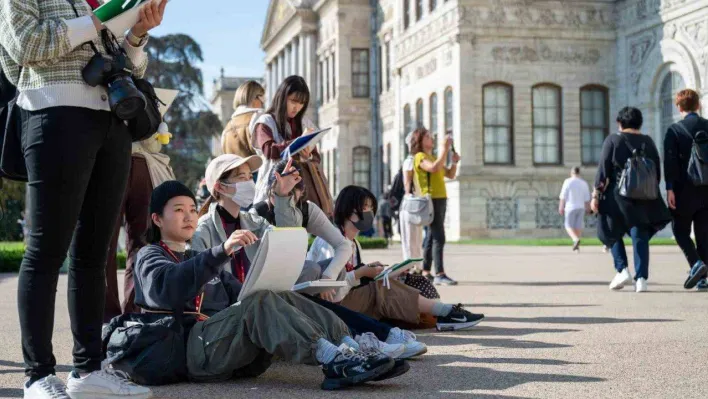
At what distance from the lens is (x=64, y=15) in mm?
4699

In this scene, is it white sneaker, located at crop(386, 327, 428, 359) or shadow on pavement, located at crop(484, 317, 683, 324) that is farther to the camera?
shadow on pavement, located at crop(484, 317, 683, 324)

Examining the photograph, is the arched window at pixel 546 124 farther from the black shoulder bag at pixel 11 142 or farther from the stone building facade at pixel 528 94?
the black shoulder bag at pixel 11 142

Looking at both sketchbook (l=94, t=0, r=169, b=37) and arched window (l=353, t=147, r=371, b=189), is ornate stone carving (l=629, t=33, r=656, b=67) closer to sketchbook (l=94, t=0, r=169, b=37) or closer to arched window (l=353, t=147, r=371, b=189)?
arched window (l=353, t=147, r=371, b=189)

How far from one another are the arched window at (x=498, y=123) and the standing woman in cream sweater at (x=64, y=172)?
2635 cm

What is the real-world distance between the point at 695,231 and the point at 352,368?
7.32 metres

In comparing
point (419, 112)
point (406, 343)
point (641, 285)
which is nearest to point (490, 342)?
point (406, 343)

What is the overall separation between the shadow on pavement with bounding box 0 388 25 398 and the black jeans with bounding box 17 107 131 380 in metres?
0.44

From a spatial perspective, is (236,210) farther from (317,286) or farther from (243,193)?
(317,286)

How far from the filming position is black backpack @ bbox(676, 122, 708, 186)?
1111 cm

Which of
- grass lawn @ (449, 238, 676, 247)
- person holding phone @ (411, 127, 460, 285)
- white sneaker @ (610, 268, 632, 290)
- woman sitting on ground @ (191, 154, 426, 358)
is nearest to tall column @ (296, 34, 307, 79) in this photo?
grass lawn @ (449, 238, 676, 247)

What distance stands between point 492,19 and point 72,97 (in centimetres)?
2654

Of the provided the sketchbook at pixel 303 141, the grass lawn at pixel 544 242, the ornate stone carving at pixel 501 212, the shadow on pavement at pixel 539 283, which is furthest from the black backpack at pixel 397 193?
the ornate stone carving at pixel 501 212

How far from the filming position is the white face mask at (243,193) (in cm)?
644

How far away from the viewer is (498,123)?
30891 millimetres
